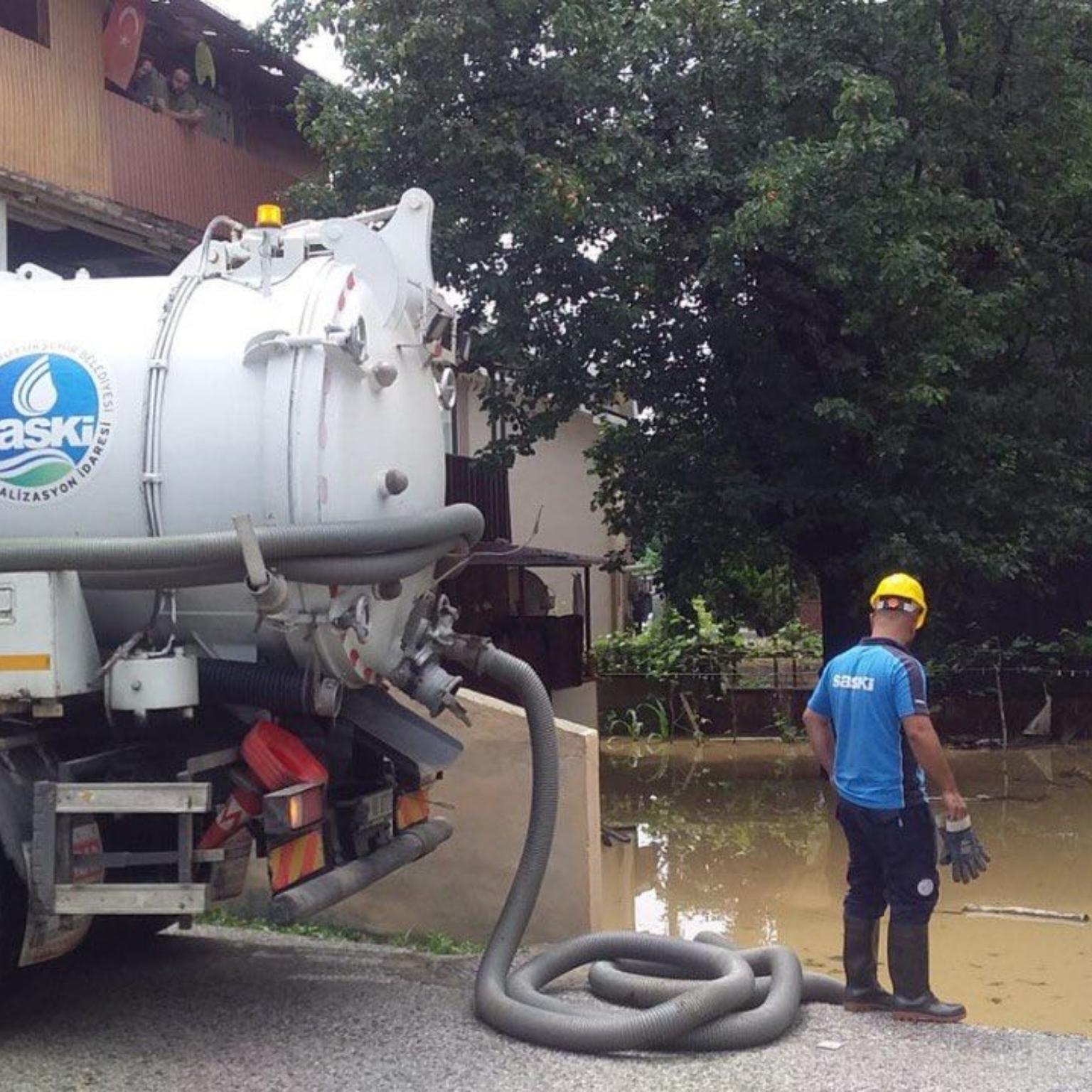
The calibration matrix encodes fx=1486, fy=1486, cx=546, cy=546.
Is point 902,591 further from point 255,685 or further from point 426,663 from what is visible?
point 255,685

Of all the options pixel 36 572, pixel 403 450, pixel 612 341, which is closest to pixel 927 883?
pixel 403 450

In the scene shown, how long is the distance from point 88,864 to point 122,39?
1038cm

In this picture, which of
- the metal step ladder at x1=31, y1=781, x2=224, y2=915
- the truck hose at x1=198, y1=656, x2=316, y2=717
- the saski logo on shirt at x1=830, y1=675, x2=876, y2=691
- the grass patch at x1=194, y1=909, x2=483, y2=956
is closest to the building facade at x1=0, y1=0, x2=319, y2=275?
the grass patch at x1=194, y1=909, x2=483, y2=956

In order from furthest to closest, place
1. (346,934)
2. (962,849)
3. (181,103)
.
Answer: (181,103) < (346,934) < (962,849)

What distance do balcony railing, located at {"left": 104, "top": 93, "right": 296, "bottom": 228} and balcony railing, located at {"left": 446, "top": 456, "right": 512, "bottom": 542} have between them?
3.57 metres

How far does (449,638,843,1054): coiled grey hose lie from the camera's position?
5625 millimetres

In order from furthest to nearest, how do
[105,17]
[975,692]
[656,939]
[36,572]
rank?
[975,692] → [105,17] → [656,939] → [36,572]

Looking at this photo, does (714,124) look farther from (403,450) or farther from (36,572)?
(36,572)

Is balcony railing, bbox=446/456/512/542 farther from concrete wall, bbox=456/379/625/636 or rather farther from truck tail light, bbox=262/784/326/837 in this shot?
truck tail light, bbox=262/784/326/837

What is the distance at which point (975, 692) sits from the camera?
20.5m

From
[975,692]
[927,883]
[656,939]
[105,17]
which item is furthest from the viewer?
[975,692]

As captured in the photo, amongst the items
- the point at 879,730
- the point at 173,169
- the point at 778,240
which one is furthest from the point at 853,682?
the point at 173,169

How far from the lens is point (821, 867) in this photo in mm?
13000

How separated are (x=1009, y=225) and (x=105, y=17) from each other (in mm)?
9482
